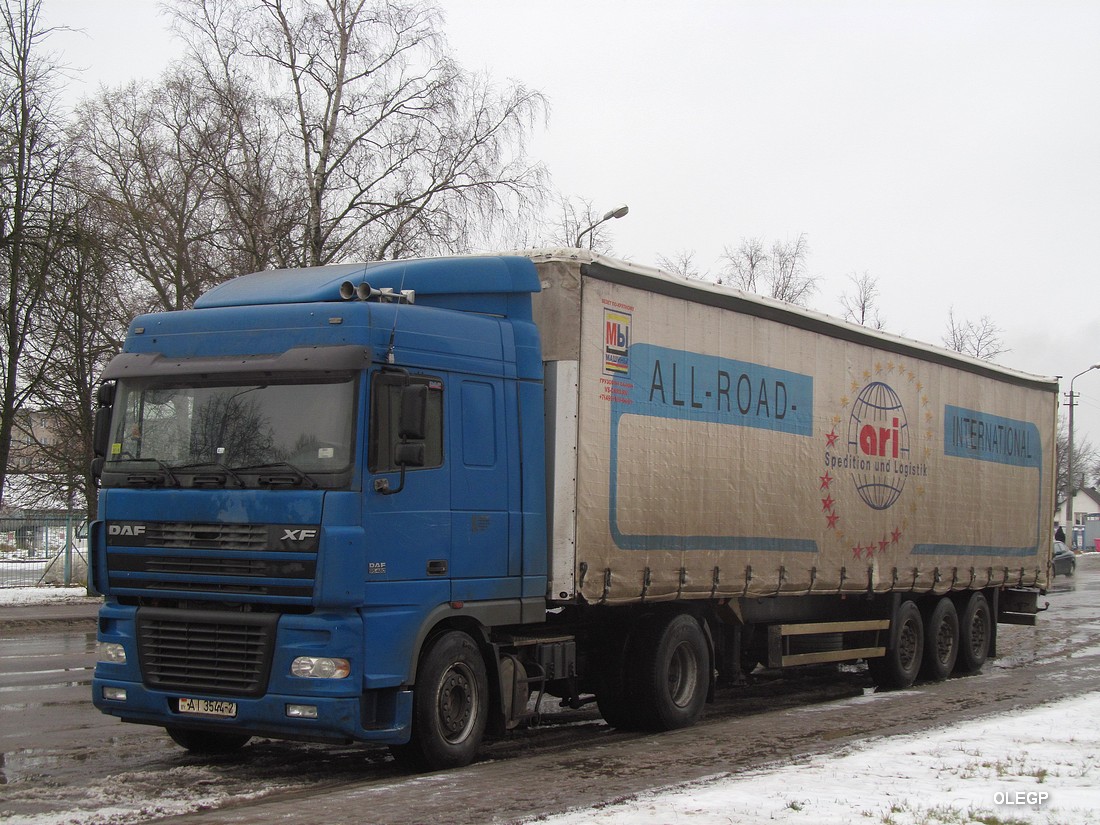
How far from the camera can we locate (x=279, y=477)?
26.4ft

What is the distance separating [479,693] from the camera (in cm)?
893

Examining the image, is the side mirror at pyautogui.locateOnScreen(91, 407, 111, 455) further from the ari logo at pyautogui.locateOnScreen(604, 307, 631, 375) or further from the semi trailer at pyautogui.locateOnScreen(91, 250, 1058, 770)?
the ari logo at pyautogui.locateOnScreen(604, 307, 631, 375)

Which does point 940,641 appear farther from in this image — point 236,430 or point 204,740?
point 236,430

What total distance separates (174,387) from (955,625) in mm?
11075

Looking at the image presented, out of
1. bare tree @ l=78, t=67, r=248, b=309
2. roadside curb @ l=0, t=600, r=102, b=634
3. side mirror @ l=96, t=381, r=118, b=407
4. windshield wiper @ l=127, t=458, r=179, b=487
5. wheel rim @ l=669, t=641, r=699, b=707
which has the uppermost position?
bare tree @ l=78, t=67, r=248, b=309

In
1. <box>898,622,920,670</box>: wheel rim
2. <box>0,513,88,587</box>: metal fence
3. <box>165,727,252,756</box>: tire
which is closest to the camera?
<box>165,727,252,756</box>: tire

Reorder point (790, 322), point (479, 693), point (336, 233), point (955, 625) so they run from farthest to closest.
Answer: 1. point (336, 233)
2. point (955, 625)
3. point (790, 322)
4. point (479, 693)

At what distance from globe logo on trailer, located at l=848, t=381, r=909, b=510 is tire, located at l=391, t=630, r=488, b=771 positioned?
616cm

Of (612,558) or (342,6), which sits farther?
(342,6)

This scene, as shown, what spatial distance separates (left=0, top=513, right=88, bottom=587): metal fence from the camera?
2781cm

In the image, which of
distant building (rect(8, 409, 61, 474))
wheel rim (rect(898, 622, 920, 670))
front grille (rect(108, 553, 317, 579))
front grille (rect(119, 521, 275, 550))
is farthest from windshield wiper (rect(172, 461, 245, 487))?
distant building (rect(8, 409, 61, 474))

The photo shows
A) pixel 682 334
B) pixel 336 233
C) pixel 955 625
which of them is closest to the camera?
pixel 682 334

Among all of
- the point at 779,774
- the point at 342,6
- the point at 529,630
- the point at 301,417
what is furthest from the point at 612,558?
the point at 342,6

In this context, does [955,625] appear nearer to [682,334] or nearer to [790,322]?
[790,322]
